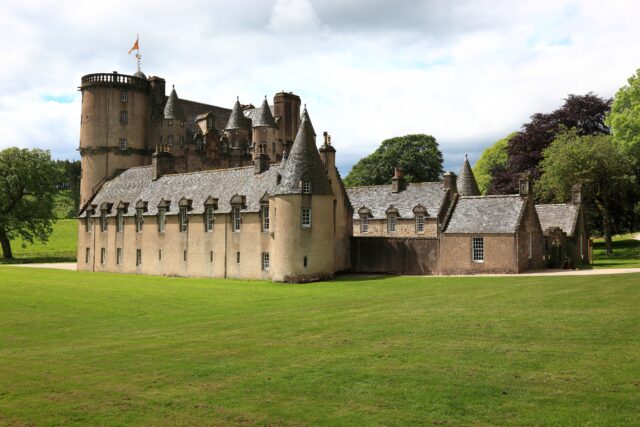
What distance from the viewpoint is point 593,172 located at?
52.5m

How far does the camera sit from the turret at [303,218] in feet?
128

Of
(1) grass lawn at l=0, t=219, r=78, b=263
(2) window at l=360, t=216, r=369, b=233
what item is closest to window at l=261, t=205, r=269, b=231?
(2) window at l=360, t=216, r=369, b=233

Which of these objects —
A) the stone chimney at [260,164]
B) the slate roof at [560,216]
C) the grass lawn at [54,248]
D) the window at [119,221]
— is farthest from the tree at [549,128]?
the grass lawn at [54,248]

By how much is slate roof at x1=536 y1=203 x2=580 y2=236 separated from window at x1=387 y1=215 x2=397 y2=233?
11765mm

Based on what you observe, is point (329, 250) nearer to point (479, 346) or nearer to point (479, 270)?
point (479, 270)

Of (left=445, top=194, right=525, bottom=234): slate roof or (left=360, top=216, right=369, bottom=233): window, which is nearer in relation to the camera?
(left=445, top=194, right=525, bottom=234): slate roof

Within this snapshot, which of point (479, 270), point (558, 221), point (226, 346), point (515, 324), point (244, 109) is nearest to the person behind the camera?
point (226, 346)

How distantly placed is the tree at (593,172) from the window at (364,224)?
16.9 m

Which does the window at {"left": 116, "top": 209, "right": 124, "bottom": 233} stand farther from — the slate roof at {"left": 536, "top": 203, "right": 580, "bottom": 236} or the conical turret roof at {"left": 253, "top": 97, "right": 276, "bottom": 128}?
the slate roof at {"left": 536, "top": 203, "right": 580, "bottom": 236}

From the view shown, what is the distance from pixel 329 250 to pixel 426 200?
14.8 metres

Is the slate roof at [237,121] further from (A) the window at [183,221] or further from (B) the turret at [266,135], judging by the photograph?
(A) the window at [183,221]

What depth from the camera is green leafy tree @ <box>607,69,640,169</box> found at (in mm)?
54438

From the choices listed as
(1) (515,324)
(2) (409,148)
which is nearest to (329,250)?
(1) (515,324)

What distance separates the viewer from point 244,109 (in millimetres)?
83812
